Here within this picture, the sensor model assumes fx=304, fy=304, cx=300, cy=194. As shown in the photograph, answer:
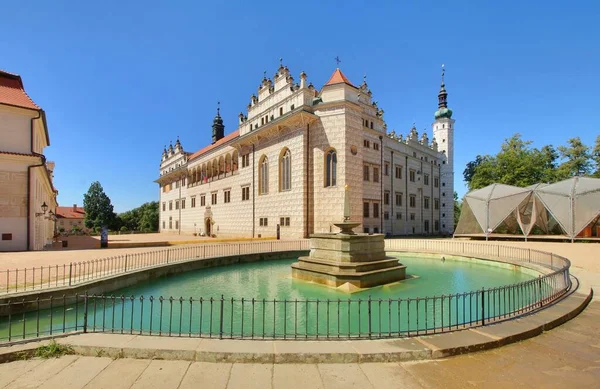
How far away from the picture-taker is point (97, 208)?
6869 cm

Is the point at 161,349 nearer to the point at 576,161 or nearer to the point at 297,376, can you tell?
the point at 297,376

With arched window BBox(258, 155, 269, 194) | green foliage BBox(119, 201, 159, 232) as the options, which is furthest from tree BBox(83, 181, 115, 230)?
arched window BBox(258, 155, 269, 194)

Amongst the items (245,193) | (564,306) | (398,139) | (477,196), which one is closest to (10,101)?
(245,193)

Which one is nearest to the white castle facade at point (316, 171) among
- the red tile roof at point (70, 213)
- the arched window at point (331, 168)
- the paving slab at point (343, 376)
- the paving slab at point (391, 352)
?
the arched window at point (331, 168)

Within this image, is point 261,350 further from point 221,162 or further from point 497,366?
point 221,162

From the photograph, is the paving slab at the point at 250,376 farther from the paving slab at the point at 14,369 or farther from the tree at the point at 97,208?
the tree at the point at 97,208

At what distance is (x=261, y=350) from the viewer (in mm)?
4730

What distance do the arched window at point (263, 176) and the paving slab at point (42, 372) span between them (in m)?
29.6

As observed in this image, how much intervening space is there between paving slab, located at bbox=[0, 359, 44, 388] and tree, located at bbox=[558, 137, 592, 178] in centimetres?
5596

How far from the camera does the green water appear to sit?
20.2 feet

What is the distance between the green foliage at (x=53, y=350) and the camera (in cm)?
475

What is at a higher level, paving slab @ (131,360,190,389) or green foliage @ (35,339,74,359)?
green foliage @ (35,339,74,359)

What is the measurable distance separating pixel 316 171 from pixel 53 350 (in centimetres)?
2579

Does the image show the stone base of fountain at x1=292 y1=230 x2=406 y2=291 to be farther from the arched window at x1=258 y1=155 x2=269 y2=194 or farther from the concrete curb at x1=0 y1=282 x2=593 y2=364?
the arched window at x1=258 y1=155 x2=269 y2=194
